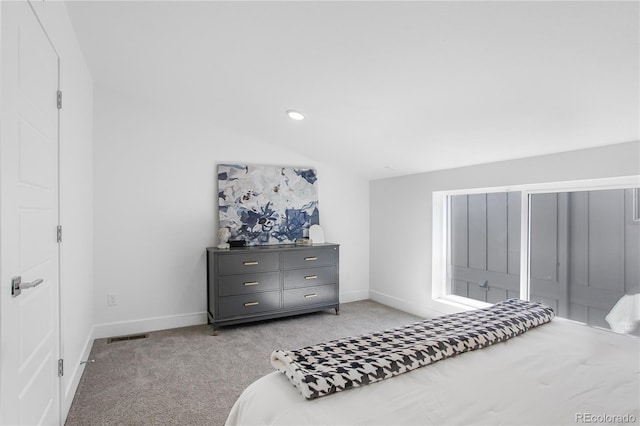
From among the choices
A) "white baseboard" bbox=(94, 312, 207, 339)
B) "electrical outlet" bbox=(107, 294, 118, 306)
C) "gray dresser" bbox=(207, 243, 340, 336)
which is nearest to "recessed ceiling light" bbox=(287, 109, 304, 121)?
"gray dresser" bbox=(207, 243, 340, 336)

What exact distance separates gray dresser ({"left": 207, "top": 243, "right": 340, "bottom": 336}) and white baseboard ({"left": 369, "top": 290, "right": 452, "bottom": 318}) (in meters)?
0.77

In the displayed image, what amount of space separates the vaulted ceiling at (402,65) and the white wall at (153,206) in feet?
1.25

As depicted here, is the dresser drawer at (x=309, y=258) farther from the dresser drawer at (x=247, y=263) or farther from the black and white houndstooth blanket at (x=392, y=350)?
the black and white houndstooth blanket at (x=392, y=350)

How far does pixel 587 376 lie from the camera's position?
1.38m

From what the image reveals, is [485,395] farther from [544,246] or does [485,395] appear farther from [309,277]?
[309,277]

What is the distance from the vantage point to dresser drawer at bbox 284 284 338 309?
400 cm

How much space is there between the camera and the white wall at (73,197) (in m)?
2.08

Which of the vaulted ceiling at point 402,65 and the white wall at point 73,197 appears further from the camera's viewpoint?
the white wall at point 73,197

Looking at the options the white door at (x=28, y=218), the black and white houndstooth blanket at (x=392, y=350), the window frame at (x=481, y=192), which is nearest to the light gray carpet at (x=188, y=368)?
the white door at (x=28, y=218)

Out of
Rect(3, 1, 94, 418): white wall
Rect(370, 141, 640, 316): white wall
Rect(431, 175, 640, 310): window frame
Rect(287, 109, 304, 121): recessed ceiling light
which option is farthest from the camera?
Rect(287, 109, 304, 121): recessed ceiling light

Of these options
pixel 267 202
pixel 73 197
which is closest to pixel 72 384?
pixel 73 197

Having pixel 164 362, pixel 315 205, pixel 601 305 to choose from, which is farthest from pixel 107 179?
pixel 601 305

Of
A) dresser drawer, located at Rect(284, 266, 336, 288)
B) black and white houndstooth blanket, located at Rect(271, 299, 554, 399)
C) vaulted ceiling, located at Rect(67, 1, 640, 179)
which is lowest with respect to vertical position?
dresser drawer, located at Rect(284, 266, 336, 288)

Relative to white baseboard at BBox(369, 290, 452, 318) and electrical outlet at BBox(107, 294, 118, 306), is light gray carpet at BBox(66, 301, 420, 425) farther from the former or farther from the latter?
electrical outlet at BBox(107, 294, 118, 306)
